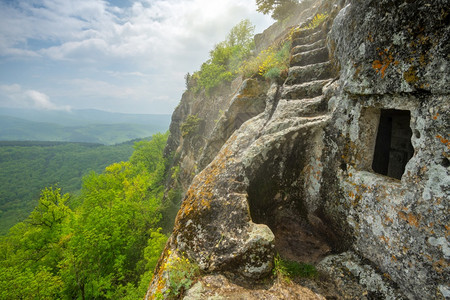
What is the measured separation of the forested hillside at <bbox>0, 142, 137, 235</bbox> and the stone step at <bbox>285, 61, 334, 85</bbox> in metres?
100

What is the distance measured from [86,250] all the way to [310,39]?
58.1 feet

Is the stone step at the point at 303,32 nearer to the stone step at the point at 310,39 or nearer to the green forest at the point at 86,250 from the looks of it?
the stone step at the point at 310,39

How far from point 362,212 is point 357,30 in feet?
14.3

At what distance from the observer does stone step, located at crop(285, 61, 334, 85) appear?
276 inches

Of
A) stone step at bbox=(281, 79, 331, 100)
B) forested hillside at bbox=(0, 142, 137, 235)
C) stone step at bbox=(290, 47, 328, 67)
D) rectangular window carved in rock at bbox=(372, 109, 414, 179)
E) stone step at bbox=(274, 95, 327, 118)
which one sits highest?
stone step at bbox=(290, 47, 328, 67)

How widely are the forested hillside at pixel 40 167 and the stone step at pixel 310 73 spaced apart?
10027cm

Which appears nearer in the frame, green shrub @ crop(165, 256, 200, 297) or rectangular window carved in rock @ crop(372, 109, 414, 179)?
green shrub @ crop(165, 256, 200, 297)

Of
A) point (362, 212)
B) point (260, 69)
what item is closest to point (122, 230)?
point (260, 69)

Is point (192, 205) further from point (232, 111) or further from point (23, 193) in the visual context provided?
point (23, 193)

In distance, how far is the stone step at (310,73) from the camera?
23.0 ft

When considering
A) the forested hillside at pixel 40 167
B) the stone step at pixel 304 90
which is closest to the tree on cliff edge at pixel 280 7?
the stone step at pixel 304 90

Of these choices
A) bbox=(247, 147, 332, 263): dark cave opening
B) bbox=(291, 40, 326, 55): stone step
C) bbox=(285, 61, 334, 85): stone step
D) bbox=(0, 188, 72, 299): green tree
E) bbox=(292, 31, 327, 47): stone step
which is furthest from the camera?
bbox=(0, 188, 72, 299): green tree

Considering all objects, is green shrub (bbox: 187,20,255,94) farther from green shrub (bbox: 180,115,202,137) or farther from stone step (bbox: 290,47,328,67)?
stone step (bbox: 290,47,328,67)

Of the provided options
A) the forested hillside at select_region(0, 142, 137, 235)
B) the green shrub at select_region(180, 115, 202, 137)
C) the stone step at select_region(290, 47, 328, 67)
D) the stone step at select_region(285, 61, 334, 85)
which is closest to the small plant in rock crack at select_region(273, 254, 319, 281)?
the stone step at select_region(285, 61, 334, 85)
